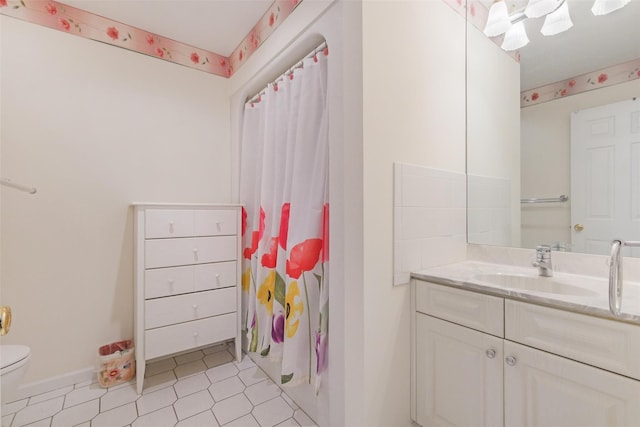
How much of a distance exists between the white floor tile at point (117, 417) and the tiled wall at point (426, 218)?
5.22 ft

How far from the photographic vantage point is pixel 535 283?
4.27 ft

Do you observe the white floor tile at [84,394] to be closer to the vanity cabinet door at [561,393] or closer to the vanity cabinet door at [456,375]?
the vanity cabinet door at [456,375]

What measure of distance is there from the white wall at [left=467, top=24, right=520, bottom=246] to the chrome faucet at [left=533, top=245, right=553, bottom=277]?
247 millimetres

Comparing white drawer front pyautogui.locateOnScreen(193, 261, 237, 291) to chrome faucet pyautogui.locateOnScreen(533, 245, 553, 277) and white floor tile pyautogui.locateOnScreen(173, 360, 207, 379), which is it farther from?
chrome faucet pyautogui.locateOnScreen(533, 245, 553, 277)

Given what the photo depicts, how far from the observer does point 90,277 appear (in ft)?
6.28

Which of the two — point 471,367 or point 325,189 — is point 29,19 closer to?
→ point 325,189

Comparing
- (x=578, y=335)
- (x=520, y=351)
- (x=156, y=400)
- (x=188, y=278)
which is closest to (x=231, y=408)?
(x=156, y=400)

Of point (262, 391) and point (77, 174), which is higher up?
point (77, 174)

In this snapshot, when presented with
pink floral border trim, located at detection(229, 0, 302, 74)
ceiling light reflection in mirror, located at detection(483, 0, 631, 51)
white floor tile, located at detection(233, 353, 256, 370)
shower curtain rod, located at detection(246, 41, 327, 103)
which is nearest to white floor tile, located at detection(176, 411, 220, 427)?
white floor tile, located at detection(233, 353, 256, 370)

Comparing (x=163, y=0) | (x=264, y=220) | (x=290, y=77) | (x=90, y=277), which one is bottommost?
(x=90, y=277)

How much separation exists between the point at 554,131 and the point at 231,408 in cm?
228

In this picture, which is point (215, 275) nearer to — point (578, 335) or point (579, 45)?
point (578, 335)

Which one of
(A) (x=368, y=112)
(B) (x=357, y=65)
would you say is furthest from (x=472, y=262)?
(B) (x=357, y=65)

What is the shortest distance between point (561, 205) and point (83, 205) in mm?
2826
